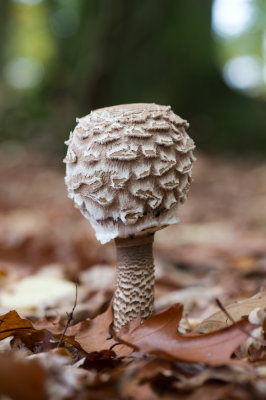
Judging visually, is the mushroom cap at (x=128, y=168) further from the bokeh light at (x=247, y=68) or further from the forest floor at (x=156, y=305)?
the bokeh light at (x=247, y=68)

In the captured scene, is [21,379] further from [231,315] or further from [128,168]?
[231,315]

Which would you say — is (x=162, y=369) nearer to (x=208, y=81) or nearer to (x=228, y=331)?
(x=228, y=331)

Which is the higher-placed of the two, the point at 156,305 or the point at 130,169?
the point at 130,169

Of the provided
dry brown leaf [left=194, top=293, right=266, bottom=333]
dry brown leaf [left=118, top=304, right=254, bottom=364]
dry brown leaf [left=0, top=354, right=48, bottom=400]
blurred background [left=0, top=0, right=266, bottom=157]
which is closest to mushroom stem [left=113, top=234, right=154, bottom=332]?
dry brown leaf [left=194, top=293, right=266, bottom=333]

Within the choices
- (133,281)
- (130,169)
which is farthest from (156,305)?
(130,169)

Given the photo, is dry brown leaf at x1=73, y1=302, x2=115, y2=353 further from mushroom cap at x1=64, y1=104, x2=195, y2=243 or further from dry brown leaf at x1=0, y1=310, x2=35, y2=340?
mushroom cap at x1=64, y1=104, x2=195, y2=243

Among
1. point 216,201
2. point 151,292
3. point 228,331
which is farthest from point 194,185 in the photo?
point 228,331
